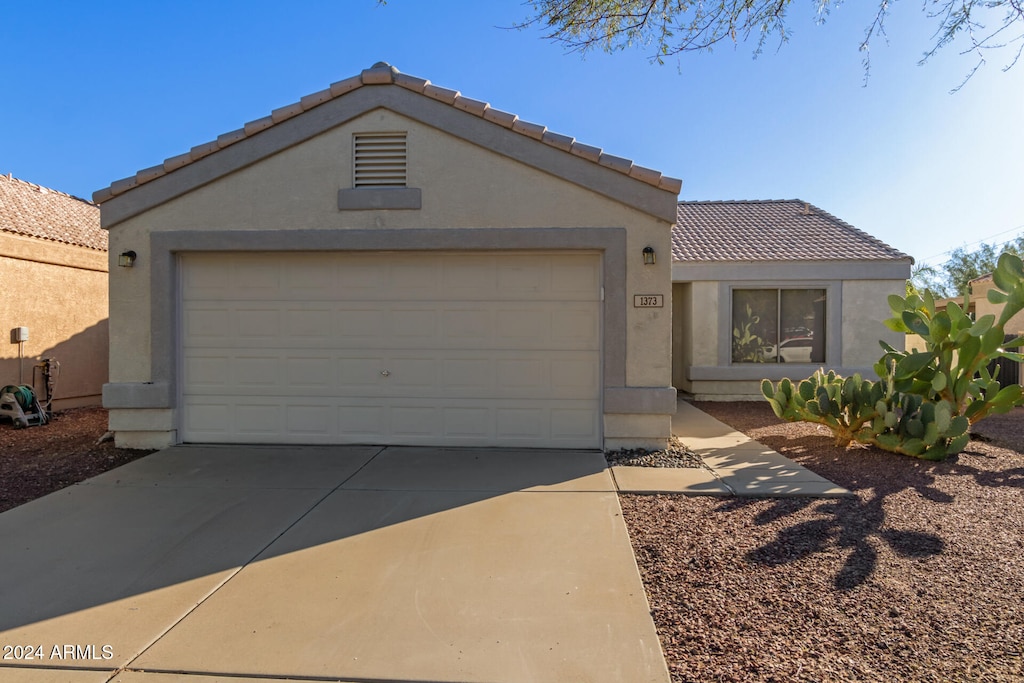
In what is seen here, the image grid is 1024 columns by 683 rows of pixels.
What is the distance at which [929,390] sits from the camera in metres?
7.59

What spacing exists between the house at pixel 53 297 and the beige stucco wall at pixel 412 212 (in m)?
4.99

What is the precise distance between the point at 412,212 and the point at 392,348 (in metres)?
1.71

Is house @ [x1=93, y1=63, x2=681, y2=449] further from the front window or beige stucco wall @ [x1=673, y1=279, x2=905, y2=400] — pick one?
the front window

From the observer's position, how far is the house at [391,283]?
23.6 feet

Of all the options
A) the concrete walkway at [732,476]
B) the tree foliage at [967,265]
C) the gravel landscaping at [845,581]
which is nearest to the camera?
the gravel landscaping at [845,581]

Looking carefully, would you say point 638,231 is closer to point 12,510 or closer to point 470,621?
point 470,621

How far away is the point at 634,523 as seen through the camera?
16.0 ft

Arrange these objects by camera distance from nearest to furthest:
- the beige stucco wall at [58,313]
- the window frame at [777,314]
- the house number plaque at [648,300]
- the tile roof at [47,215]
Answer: the house number plaque at [648,300] < the beige stucco wall at [58,313] < the tile roof at [47,215] < the window frame at [777,314]

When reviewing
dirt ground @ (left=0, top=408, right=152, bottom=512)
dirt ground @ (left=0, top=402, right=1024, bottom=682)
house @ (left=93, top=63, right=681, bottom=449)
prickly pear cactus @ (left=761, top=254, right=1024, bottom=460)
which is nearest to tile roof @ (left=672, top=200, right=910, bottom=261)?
prickly pear cactus @ (left=761, top=254, right=1024, bottom=460)

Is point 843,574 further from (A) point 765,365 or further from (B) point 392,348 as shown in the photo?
(A) point 765,365

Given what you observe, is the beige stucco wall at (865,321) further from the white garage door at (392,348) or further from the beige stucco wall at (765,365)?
the white garage door at (392,348)

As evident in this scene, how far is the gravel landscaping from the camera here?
298 cm

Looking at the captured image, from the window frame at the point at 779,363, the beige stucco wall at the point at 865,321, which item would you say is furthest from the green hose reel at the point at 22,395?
the beige stucco wall at the point at 865,321

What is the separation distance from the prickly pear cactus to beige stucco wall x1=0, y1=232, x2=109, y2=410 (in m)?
12.9
